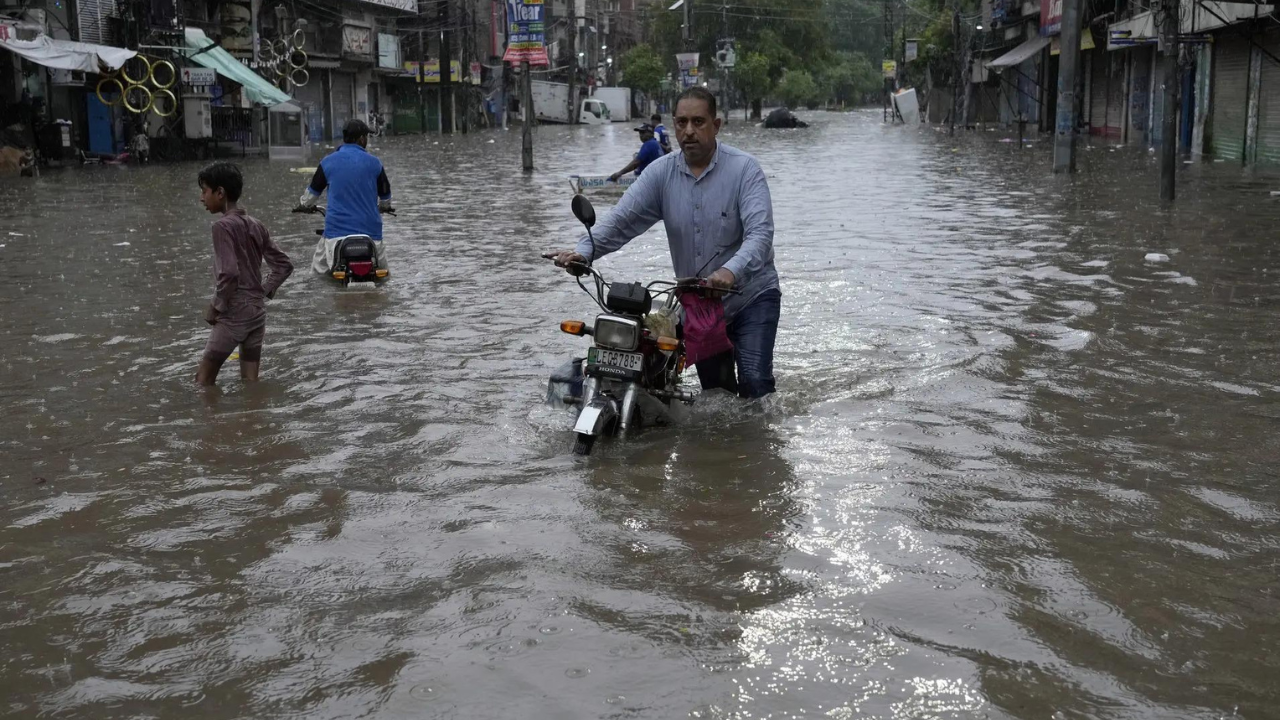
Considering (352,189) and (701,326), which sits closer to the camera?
(701,326)

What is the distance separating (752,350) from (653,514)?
1407 mm

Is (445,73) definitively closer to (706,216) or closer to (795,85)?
(795,85)

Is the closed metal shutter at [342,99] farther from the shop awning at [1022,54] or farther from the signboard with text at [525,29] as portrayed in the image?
the signboard with text at [525,29]

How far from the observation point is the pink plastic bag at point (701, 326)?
6223 millimetres

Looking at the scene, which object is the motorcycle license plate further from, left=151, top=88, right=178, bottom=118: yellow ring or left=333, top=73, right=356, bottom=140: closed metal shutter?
left=333, top=73, right=356, bottom=140: closed metal shutter

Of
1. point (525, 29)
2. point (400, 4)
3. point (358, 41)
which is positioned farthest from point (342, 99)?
point (525, 29)

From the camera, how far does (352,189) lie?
11.3 meters

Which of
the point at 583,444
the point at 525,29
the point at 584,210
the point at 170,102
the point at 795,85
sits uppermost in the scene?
the point at 795,85

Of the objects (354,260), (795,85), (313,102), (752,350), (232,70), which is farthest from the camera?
(795,85)

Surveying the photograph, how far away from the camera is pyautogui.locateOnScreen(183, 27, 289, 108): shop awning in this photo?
121ft

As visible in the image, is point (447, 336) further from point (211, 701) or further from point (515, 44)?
point (515, 44)

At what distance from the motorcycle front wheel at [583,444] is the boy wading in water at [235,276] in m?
2.23

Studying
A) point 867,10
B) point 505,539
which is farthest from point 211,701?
point 867,10

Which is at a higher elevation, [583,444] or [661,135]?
[661,135]
